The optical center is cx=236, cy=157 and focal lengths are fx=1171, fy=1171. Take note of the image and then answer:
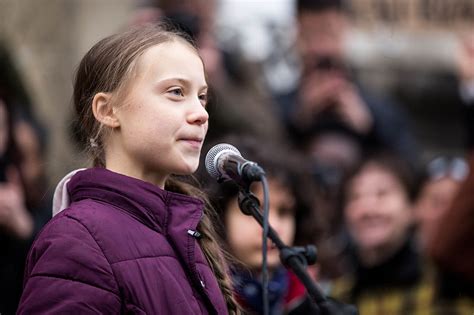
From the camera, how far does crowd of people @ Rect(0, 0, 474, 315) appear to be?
2.71m

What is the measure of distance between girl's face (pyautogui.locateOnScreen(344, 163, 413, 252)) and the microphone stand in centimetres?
291

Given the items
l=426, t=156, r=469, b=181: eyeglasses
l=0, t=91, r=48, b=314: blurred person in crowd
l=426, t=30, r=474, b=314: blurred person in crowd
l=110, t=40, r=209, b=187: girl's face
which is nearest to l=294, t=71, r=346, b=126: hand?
l=426, t=156, r=469, b=181: eyeglasses

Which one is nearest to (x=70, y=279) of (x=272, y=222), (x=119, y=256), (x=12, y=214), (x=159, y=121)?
(x=119, y=256)

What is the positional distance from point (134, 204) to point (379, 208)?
3284 mm

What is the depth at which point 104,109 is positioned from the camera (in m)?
2.92

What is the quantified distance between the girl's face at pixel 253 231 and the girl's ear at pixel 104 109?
4.43 ft

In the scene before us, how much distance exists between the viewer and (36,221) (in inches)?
221

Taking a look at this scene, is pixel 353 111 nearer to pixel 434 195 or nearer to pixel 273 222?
pixel 434 195

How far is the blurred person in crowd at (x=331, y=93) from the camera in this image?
6.76m

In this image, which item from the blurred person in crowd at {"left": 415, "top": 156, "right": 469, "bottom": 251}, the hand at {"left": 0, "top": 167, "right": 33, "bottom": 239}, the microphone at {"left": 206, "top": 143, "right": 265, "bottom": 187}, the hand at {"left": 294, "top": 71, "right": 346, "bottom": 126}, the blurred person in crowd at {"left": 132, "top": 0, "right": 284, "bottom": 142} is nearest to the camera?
the microphone at {"left": 206, "top": 143, "right": 265, "bottom": 187}

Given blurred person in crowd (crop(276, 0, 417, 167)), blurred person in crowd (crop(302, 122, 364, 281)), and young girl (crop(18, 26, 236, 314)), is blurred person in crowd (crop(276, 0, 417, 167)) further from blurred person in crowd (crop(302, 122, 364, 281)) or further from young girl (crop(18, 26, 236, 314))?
young girl (crop(18, 26, 236, 314))

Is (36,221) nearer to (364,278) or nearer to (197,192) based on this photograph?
(364,278)

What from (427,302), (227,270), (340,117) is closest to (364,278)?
(427,302)

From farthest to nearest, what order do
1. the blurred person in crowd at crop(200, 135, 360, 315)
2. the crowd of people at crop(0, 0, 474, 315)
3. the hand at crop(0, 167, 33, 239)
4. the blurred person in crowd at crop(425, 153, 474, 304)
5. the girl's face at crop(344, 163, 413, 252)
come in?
1. the girl's face at crop(344, 163, 413, 252)
2. the hand at crop(0, 167, 33, 239)
3. the blurred person in crowd at crop(425, 153, 474, 304)
4. the blurred person in crowd at crop(200, 135, 360, 315)
5. the crowd of people at crop(0, 0, 474, 315)
